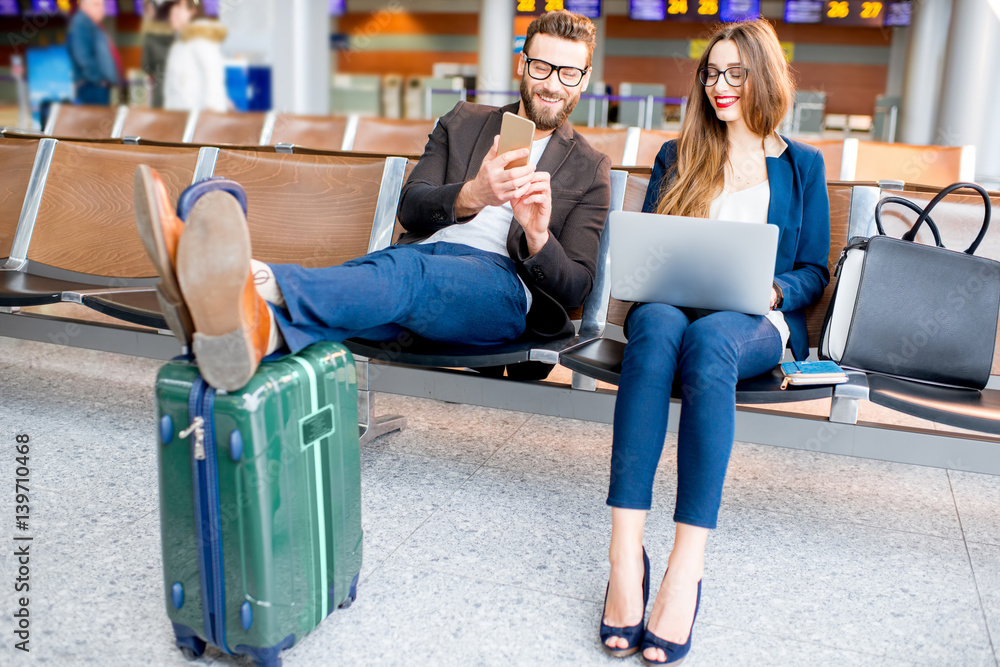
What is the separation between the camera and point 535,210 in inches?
69.3

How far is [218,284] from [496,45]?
9.90 m

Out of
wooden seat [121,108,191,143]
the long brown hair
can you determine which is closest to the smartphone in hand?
the long brown hair

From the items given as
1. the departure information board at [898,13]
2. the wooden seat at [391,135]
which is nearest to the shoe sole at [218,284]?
the wooden seat at [391,135]

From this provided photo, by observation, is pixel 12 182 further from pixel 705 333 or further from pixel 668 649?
pixel 668 649

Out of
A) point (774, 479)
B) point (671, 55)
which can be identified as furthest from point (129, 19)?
point (774, 479)

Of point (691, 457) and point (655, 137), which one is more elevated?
point (655, 137)

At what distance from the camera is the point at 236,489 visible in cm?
120

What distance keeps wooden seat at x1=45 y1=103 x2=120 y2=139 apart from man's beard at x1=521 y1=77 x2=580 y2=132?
149 inches

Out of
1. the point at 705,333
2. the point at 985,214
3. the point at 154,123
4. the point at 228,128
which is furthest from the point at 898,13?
the point at 705,333

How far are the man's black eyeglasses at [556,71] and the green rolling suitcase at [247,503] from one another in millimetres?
995

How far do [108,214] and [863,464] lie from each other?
240cm

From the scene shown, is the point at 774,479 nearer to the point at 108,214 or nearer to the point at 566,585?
the point at 566,585

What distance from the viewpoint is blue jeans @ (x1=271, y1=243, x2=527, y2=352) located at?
1.39 metres

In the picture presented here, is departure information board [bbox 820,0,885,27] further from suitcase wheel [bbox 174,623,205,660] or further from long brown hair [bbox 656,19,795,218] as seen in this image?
suitcase wheel [bbox 174,623,205,660]
